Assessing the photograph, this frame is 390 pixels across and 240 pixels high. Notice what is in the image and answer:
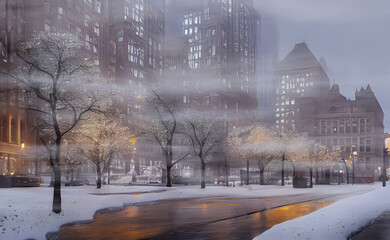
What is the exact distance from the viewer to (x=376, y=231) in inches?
615

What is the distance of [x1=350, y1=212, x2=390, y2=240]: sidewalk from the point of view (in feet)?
46.0

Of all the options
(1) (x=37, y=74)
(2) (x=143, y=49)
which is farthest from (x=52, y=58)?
(2) (x=143, y=49)

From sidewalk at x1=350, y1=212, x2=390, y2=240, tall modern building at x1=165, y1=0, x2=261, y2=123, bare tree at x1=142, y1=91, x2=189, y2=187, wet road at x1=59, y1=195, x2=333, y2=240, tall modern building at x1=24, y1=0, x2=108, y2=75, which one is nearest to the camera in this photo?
sidewalk at x1=350, y1=212, x2=390, y2=240

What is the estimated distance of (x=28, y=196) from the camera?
22.4m

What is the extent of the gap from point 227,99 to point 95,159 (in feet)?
396

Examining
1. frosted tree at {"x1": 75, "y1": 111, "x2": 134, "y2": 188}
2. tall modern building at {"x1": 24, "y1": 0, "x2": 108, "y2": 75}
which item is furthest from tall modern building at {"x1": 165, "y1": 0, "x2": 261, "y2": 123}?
frosted tree at {"x1": 75, "y1": 111, "x2": 134, "y2": 188}

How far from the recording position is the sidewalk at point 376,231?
46.0 ft

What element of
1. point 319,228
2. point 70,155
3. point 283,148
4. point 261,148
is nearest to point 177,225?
point 319,228

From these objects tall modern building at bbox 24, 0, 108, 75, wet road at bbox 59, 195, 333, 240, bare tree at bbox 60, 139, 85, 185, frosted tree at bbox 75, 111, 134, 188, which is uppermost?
tall modern building at bbox 24, 0, 108, 75

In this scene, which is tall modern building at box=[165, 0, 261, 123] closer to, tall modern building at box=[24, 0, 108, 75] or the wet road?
tall modern building at box=[24, 0, 108, 75]

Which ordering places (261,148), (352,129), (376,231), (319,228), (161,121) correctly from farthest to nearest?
(352,129), (261,148), (161,121), (376,231), (319,228)

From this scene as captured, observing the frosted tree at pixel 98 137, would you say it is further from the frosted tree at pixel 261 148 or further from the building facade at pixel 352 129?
the building facade at pixel 352 129

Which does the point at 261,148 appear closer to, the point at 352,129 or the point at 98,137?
the point at 98,137

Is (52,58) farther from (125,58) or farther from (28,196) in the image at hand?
(125,58)
